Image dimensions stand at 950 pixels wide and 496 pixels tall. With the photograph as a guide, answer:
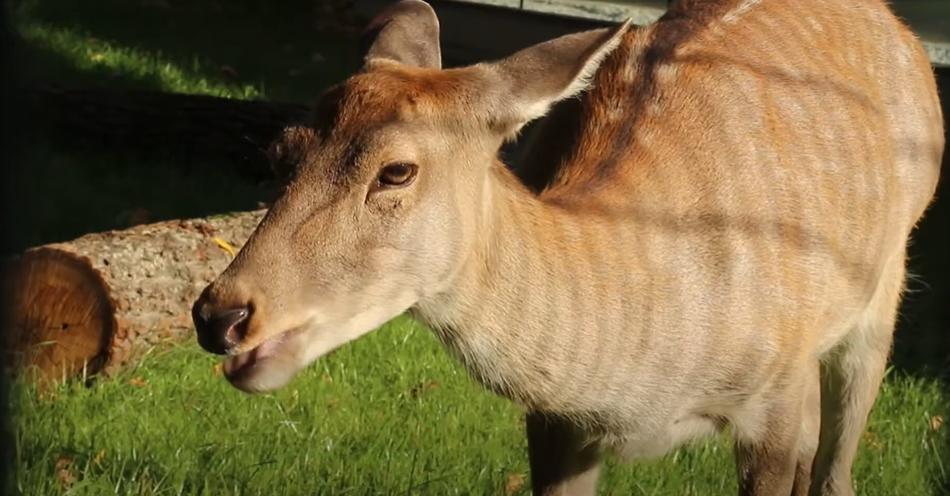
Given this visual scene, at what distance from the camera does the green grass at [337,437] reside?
5.50 meters

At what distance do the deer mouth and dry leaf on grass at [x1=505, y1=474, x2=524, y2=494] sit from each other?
216 cm

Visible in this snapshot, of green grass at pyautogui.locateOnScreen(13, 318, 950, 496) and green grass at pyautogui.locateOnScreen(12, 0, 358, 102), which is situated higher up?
green grass at pyautogui.locateOnScreen(13, 318, 950, 496)

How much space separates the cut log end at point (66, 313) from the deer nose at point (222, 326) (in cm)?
296

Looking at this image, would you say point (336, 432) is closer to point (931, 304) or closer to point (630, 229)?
point (630, 229)

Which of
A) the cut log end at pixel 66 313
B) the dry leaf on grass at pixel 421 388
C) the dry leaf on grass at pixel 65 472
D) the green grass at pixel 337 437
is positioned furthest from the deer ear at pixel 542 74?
the cut log end at pixel 66 313

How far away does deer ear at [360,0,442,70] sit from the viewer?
4535 millimetres

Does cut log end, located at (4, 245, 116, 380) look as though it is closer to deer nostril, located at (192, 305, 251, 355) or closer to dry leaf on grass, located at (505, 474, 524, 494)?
dry leaf on grass, located at (505, 474, 524, 494)

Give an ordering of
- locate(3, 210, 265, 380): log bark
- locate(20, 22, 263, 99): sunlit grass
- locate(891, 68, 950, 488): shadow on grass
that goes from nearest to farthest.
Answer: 1. locate(3, 210, 265, 380): log bark
2. locate(891, 68, 950, 488): shadow on grass
3. locate(20, 22, 263, 99): sunlit grass

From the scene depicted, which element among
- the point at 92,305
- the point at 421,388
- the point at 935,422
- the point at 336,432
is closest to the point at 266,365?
the point at 336,432

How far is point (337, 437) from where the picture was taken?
6.10 m

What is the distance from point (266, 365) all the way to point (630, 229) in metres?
1.25

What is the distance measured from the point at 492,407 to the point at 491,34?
5.64 m

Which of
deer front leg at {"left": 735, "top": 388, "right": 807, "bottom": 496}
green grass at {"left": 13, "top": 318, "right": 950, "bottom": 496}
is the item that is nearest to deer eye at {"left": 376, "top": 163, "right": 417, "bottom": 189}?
deer front leg at {"left": 735, "top": 388, "right": 807, "bottom": 496}

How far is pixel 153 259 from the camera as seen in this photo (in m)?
6.79
